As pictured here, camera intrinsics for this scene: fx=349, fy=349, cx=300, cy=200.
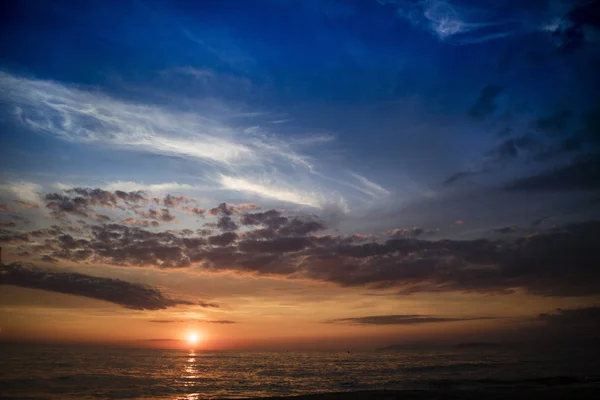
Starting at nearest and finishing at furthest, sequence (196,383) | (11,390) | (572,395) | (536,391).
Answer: (572,395) → (536,391) → (11,390) → (196,383)

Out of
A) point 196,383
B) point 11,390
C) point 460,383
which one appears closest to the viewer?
point 11,390

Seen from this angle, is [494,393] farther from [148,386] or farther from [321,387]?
[148,386]

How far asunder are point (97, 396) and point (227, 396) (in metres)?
14.9

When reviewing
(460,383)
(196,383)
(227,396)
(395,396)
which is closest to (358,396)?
(395,396)

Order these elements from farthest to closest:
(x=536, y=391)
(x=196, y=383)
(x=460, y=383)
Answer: (x=196, y=383) → (x=460, y=383) → (x=536, y=391)

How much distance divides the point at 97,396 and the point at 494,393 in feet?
147

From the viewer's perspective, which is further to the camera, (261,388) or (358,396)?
(261,388)

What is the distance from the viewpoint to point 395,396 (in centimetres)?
3688

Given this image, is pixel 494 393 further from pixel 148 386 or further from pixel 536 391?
pixel 148 386

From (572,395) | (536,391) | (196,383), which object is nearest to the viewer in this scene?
(572,395)

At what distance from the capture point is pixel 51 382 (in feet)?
163

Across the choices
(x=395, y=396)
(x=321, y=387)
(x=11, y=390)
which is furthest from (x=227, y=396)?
(x=11, y=390)

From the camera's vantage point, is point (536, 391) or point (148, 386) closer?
point (536, 391)

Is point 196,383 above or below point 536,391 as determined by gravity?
below
